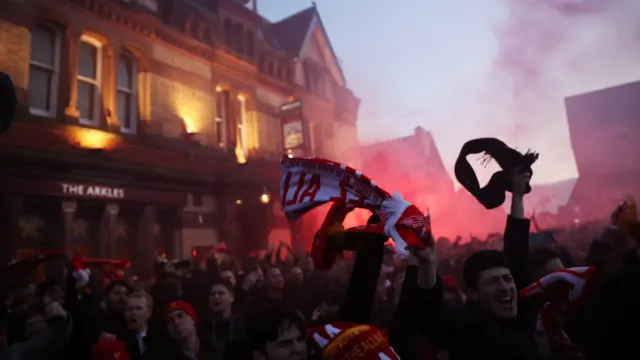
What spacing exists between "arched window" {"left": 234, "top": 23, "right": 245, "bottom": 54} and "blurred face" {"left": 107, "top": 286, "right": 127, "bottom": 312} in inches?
502

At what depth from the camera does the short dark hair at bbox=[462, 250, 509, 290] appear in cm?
290

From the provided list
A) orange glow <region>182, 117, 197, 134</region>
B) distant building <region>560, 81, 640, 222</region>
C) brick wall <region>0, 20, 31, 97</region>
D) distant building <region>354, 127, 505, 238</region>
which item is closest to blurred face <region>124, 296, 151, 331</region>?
brick wall <region>0, 20, 31, 97</region>

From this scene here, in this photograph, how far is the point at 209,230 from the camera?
45.7 feet

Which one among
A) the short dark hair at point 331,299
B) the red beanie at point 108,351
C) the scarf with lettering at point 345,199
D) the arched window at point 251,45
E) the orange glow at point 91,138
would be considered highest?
the arched window at point 251,45

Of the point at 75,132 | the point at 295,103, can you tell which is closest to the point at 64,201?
the point at 75,132

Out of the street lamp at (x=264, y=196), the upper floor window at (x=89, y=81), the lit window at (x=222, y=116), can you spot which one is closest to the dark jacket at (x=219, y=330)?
the upper floor window at (x=89, y=81)

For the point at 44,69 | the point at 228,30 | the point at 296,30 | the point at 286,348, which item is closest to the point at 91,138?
the point at 44,69

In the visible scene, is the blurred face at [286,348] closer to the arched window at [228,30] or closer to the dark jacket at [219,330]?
the dark jacket at [219,330]

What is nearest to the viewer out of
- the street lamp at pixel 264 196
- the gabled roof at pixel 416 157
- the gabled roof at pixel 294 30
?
→ the street lamp at pixel 264 196

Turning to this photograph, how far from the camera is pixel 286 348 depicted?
282 centimetres

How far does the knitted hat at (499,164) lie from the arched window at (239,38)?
1437cm

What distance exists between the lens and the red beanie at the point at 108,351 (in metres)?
3.64

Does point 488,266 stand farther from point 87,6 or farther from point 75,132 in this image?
point 87,6

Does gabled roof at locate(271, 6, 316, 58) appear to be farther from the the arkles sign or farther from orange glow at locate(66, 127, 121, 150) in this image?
orange glow at locate(66, 127, 121, 150)
